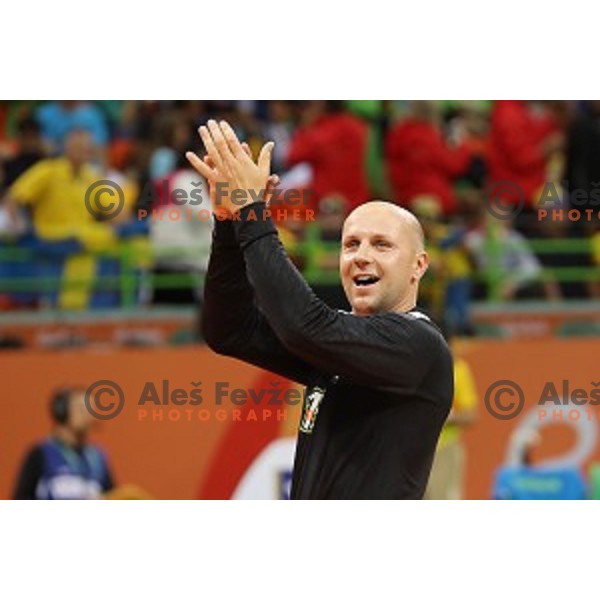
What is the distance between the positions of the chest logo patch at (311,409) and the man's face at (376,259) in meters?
0.30

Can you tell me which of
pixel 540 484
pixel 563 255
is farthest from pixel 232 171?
pixel 563 255

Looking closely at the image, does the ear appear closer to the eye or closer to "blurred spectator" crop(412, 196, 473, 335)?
the eye

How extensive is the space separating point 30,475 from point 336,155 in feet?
11.5

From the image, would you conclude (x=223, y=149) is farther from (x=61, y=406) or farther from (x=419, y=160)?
(x=419, y=160)

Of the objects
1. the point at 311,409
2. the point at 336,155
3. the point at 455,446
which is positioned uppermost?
the point at 336,155

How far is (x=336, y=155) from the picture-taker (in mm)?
12109

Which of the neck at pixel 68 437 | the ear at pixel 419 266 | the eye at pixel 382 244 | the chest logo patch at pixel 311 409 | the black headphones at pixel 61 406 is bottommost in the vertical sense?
the neck at pixel 68 437

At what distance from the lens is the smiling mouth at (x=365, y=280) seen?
490cm

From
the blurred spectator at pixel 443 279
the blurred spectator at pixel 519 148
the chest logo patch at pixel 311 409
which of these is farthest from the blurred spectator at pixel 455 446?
the chest logo patch at pixel 311 409

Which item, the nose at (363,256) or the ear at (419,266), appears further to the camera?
the ear at (419,266)

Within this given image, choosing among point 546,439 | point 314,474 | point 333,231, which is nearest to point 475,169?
point 333,231

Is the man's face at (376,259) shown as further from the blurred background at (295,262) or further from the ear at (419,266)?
the blurred background at (295,262)

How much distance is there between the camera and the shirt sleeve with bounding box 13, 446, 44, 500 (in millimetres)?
10391

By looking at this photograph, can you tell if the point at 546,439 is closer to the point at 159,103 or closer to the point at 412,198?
the point at 412,198
